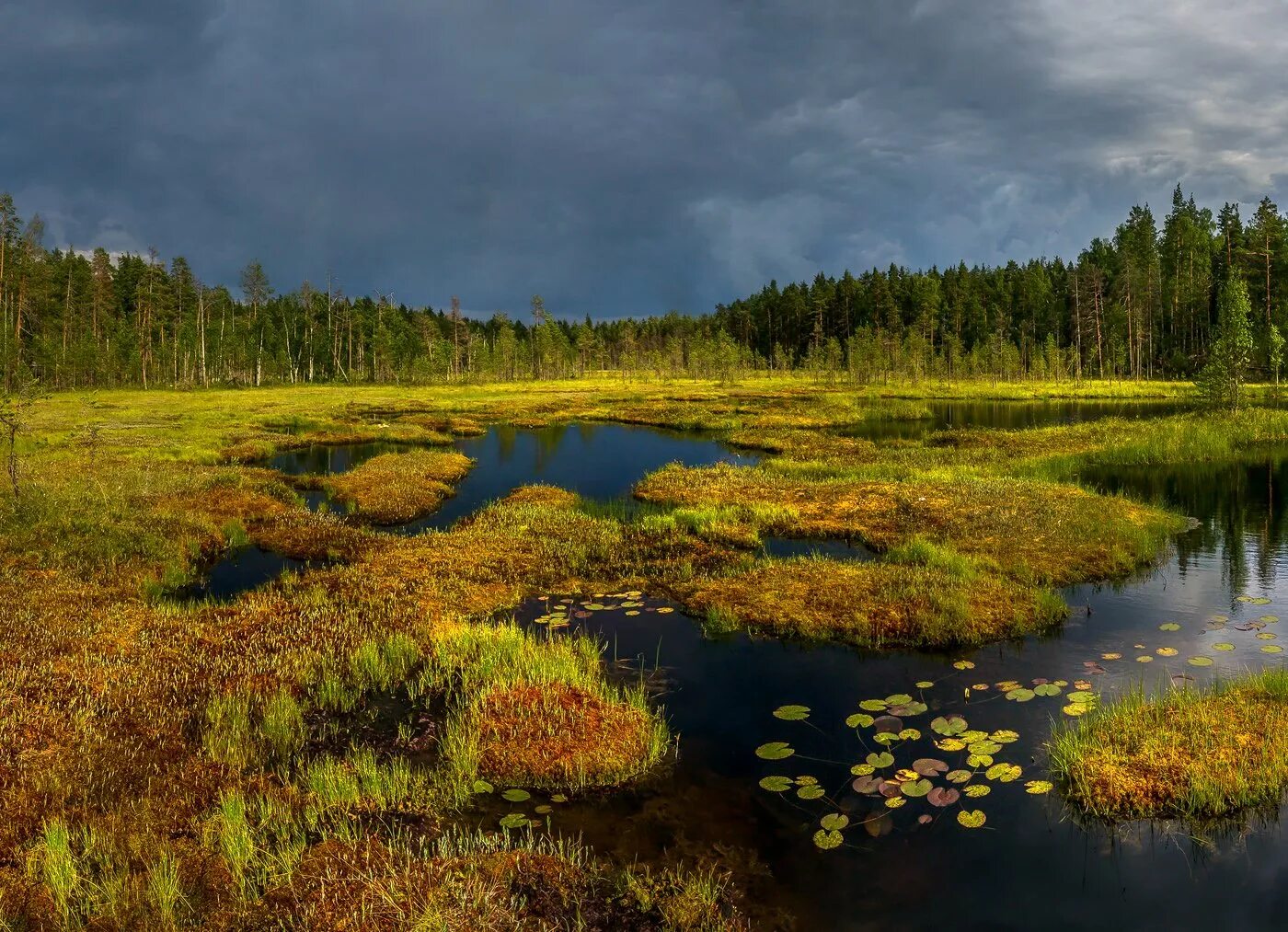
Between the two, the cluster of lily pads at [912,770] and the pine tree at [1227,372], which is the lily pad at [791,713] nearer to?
the cluster of lily pads at [912,770]

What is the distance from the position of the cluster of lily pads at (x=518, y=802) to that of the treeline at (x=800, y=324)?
84572mm

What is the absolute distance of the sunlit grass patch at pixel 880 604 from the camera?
15.6 meters

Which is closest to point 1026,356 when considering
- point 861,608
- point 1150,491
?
point 1150,491

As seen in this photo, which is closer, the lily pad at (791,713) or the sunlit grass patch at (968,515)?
the lily pad at (791,713)

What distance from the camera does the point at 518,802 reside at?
32.2 ft

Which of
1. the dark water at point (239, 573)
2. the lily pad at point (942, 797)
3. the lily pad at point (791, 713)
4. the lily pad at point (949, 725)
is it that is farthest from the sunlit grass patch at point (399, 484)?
the lily pad at point (942, 797)

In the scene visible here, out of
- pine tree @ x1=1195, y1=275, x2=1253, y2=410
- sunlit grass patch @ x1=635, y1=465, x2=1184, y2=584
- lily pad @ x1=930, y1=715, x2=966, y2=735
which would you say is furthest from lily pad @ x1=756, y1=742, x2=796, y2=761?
pine tree @ x1=1195, y1=275, x2=1253, y2=410

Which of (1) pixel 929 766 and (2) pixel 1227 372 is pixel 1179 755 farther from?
(2) pixel 1227 372

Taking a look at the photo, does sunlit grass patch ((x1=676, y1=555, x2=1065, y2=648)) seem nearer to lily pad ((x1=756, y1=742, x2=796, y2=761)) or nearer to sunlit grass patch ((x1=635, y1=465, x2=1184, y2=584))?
sunlit grass patch ((x1=635, y1=465, x2=1184, y2=584))

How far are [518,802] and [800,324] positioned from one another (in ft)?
565

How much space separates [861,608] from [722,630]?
10.6ft

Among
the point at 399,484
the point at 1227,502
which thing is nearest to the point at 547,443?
the point at 399,484

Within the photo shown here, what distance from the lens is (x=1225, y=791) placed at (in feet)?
30.9

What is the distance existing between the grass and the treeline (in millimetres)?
90551
